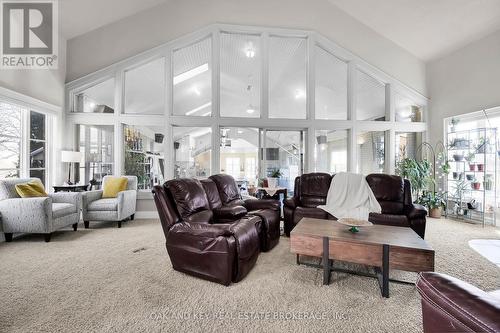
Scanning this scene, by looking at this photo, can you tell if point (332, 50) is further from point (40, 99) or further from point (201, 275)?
point (40, 99)

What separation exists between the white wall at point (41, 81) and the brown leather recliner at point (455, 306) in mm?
5350

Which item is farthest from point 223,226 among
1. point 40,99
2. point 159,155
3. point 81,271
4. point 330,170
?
point 40,99

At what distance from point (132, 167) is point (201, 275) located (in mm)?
3645

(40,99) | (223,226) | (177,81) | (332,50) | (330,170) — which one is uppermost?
(332,50)

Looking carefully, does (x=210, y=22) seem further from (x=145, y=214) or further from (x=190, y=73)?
(x=145, y=214)

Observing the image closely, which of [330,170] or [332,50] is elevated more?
[332,50]

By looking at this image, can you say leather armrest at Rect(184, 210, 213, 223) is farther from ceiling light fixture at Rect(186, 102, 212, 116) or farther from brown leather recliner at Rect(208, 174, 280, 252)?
ceiling light fixture at Rect(186, 102, 212, 116)

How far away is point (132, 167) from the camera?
5008 mm

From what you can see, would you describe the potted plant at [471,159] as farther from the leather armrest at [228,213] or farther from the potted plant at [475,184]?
the leather armrest at [228,213]

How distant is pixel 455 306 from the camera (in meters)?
0.79

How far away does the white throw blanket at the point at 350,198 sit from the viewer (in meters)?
3.36

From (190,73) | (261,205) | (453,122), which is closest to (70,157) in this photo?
(190,73)

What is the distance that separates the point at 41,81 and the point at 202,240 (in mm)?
4480

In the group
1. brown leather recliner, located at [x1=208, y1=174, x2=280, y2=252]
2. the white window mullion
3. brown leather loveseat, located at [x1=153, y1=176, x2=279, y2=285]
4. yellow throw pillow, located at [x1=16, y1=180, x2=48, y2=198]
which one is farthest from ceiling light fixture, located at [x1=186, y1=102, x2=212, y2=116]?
yellow throw pillow, located at [x1=16, y1=180, x2=48, y2=198]
